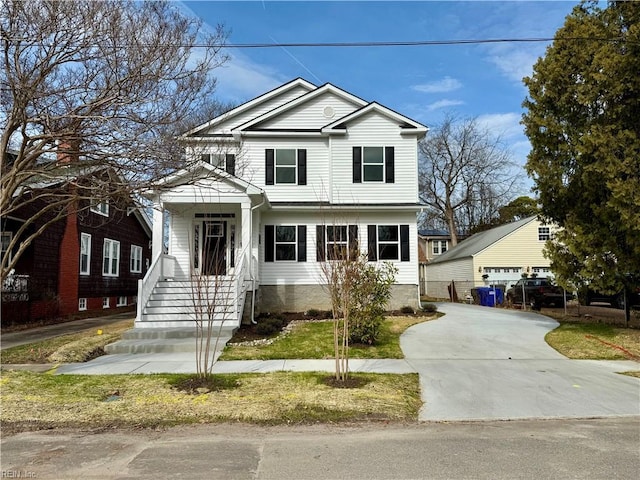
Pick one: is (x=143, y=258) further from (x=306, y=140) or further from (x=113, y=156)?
(x=113, y=156)

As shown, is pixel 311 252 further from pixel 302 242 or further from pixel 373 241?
pixel 373 241

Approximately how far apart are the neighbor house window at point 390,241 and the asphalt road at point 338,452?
11644 millimetres

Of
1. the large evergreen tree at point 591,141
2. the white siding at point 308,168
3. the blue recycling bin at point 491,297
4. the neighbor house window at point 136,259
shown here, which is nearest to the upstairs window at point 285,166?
the white siding at point 308,168

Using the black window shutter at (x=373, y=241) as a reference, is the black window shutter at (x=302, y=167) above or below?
above

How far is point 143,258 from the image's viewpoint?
96.3ft

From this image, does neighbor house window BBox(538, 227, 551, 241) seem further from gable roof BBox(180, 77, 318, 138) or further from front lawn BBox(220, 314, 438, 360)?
front lawn BBox(220, 314, 438, 360)

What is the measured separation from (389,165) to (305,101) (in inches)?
171

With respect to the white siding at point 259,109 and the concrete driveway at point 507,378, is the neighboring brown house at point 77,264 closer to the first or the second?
the white siding at point 259,109

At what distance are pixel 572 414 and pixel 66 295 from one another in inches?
785

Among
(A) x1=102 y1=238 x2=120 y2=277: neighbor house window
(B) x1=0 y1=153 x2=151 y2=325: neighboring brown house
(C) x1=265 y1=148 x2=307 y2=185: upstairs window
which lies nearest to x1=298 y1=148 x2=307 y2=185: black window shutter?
(C) x1=265 y1=148 x2=307 y2=185: upstairs window

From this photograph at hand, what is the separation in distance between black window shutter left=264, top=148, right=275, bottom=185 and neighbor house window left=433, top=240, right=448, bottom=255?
34.5 meters

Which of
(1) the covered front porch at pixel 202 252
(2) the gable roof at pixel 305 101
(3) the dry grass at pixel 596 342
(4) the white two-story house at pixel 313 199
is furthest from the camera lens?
(2) the gable roof at pixel 305 101

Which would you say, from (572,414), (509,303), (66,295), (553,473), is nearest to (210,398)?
(553,473)

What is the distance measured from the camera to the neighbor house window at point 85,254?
21781 millimetres
